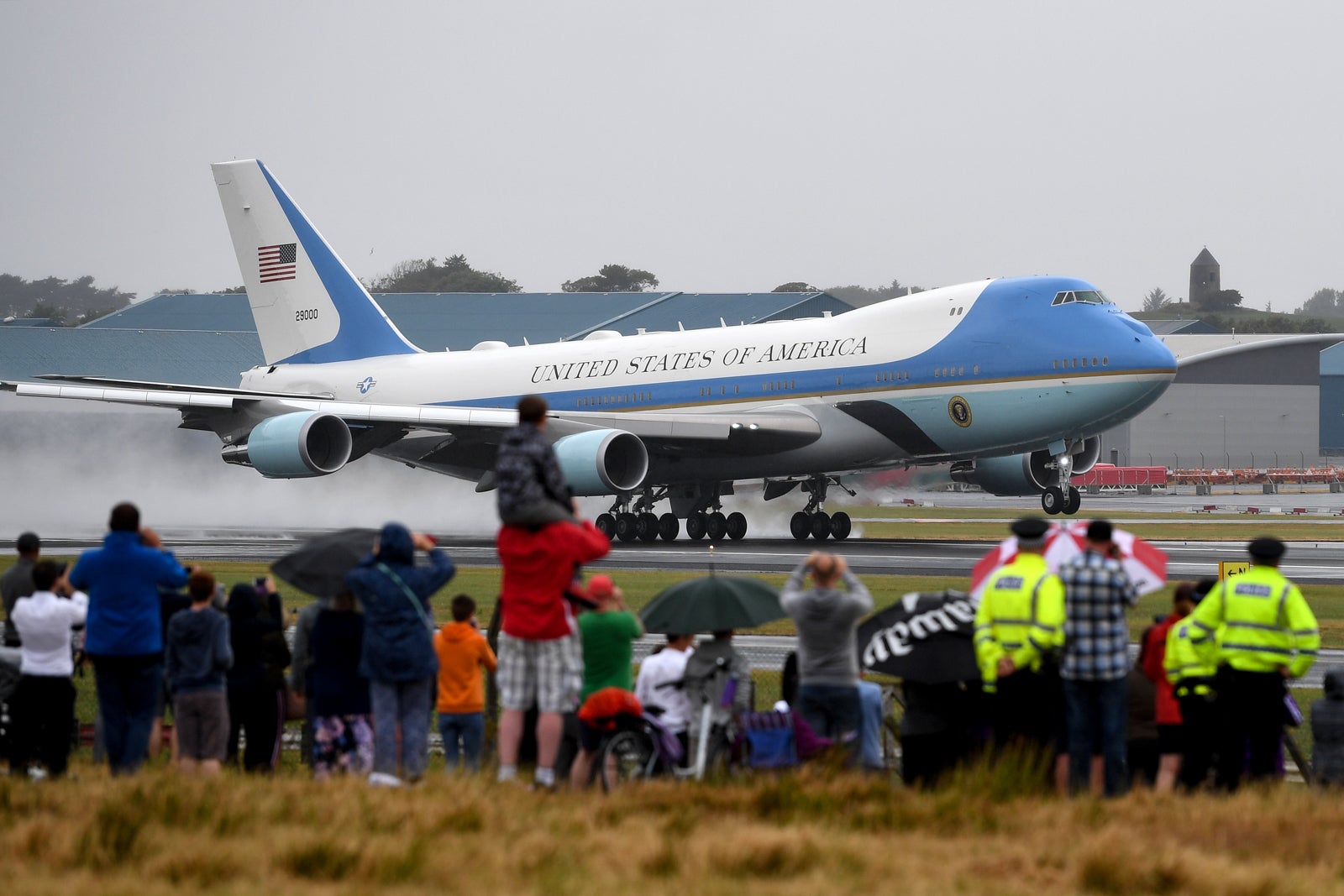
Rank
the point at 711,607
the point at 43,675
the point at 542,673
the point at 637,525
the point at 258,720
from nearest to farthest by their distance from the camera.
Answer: the point at 542,673
the point at 43,675
the point at 711,607
the point at 258,720
the point at 637,525

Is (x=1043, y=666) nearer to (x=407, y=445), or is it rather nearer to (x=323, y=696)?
(x=323, y=696)

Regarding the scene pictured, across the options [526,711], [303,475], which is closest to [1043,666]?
[526,711]

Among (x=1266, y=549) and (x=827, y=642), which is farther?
(x=827, y=642)

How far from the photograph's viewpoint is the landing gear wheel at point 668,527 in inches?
1508

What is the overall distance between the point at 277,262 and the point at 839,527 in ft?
56.4

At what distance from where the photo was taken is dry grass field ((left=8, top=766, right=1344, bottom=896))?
741 cm

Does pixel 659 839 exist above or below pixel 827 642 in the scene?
below

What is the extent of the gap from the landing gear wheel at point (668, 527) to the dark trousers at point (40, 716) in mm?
28012

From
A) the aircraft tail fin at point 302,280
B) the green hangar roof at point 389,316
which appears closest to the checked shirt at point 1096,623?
the aircraft tail fin at point 302,280

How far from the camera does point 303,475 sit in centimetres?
3559

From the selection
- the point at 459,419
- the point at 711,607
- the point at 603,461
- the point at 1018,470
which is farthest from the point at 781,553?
the point at 711,607

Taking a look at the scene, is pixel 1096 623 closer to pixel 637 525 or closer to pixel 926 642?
pixel 926 642

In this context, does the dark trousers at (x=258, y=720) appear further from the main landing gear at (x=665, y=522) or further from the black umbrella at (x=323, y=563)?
the main landing gear at (x=665, y=522)

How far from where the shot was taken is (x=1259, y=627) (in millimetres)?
9680
